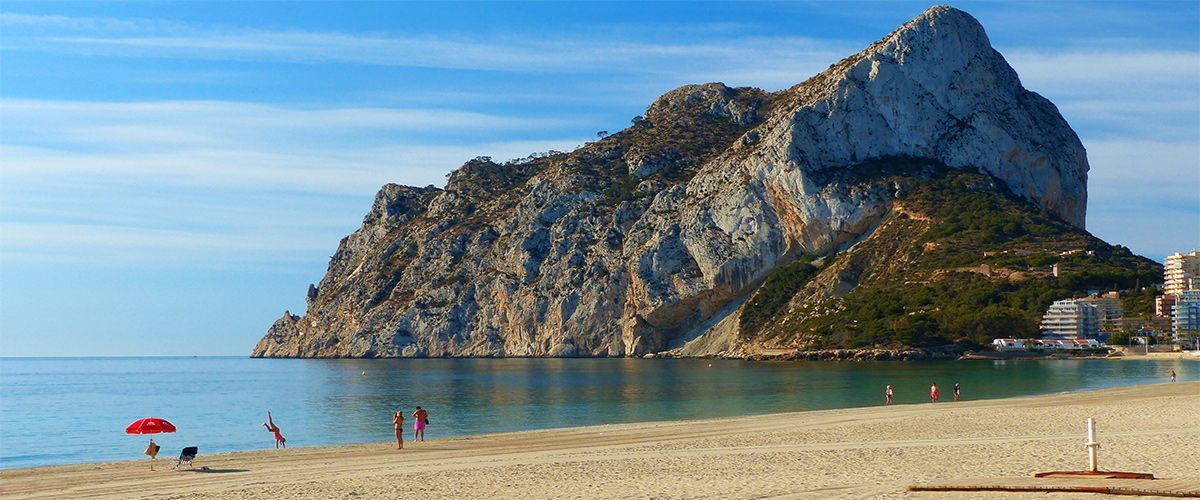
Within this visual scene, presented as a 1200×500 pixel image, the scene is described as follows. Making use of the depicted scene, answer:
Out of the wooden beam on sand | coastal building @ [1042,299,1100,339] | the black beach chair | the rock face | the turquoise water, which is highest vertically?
the rock face

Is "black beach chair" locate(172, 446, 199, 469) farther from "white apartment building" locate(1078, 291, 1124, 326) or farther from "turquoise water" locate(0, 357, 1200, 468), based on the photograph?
"white apartment building" locate(1078, 291, 1124, 326)

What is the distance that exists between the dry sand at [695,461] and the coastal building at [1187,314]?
407 ft

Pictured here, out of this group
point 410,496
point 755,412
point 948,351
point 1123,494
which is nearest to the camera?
point 1123,494

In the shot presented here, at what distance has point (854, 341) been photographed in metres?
139

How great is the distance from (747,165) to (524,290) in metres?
47.2

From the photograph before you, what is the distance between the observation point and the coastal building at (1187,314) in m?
152

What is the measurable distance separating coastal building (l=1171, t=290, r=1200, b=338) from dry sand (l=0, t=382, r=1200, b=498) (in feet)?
407

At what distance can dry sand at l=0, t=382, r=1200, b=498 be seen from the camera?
74.1 ft

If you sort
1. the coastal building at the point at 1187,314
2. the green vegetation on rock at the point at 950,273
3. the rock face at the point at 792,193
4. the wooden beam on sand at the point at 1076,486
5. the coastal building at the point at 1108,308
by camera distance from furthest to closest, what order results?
the rock face at the point at 792,193 → the coastal building at the point at 1187,314 → the coastal building at the point at 1108,308 → the green vegetation on rock at the point at 950,273 → the wooden beam on sand at the point at 1076,486

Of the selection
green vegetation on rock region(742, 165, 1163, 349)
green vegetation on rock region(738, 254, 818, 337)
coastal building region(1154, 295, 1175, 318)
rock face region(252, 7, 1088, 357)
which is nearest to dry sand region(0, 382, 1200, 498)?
green vegetation on rock region(742, 165, 1163, 349)

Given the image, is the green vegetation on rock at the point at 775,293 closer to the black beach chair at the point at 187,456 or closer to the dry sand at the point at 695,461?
the dry sand at the point at 695,461

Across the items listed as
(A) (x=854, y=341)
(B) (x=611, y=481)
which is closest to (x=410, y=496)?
(B) (x=611, y=481)

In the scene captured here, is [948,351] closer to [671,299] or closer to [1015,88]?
[671,299]

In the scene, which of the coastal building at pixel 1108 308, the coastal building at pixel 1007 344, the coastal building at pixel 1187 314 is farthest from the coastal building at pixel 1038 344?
the coastal building at pixel 1187 314
